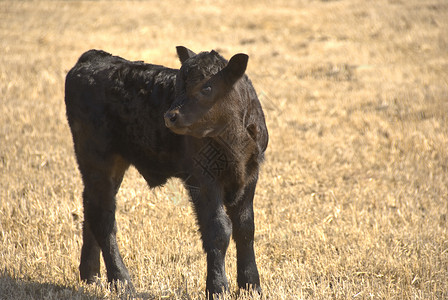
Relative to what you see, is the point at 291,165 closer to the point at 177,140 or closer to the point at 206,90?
the point at 177,140

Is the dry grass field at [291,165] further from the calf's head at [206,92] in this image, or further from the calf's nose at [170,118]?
the calf's nose at [170,118]

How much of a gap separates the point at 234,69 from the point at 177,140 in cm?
76

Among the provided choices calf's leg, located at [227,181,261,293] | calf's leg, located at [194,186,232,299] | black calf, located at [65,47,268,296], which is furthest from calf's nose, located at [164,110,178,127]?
calf's leg, located at [227,181,261,293]

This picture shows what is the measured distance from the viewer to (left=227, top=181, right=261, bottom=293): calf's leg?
4574mm

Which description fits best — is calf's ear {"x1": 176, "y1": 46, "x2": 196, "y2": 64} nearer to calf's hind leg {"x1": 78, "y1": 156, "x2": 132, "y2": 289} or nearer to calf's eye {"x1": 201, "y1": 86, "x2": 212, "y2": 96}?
calf's eye {"x1": 201, "y1": 86, "x2": 212, "y2": 96}

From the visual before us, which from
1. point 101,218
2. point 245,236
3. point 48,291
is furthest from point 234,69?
point 48,291

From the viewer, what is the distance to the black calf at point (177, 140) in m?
4.08

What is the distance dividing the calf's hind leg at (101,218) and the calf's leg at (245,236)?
104 centimetres

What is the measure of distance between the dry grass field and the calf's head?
1.36 meters

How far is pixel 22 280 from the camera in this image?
5.05 meters

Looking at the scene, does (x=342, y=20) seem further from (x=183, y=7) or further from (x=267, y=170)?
(x=267, y=170)

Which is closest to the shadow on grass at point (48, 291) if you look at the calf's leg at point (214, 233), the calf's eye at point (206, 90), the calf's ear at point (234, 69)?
the calf's leg at point (214, 233)

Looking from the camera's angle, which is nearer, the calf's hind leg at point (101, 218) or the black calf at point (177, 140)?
the black calf at point (177, 140)

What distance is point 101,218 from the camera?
511 cm
